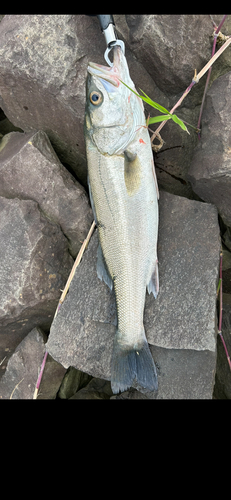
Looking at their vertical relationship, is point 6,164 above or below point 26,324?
above

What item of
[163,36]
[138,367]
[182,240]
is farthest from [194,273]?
[163,36]

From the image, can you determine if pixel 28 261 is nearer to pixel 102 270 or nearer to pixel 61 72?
pixel 102 270

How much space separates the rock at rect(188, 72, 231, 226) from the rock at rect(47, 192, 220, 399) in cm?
17

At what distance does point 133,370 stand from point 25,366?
54.7 inches

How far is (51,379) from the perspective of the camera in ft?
11.8

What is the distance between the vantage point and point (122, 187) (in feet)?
8.89

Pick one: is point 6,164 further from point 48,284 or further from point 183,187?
point 183,187

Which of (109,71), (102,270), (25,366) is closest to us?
(109,71)

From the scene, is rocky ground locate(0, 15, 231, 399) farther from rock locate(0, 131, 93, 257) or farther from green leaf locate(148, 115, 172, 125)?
green leaf locate(148, 115, 172, 125)

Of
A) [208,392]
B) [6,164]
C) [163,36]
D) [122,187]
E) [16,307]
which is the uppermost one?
[163,36]

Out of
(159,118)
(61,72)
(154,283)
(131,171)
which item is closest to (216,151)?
(159,118)

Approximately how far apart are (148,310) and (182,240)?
26.8 inches

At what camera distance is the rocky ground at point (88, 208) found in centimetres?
280

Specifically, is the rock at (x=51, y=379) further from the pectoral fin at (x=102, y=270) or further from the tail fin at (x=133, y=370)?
the pectoral fin at (x=102, y=270)
